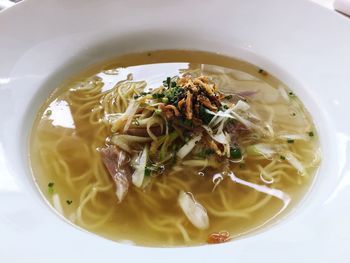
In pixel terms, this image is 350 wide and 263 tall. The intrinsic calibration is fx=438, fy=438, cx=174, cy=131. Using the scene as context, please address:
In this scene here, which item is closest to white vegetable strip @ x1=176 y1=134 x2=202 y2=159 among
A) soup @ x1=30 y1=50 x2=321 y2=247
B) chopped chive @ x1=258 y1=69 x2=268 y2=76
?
soup @ x1=30 y1=50 x2=321 y2=247

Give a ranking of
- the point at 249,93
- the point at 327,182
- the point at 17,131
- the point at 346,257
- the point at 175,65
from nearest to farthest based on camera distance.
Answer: the point at 346,257 < the point at 327,182 < the point at 17,131 < the point at 249,93 < the point at 175,65

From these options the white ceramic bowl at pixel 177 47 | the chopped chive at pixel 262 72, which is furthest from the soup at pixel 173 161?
the chopped chive at pixel 262 72

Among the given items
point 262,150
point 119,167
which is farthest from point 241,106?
point 119,167

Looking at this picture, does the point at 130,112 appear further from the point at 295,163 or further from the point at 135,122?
the point at 295,163

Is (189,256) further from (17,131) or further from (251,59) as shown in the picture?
(251,59)

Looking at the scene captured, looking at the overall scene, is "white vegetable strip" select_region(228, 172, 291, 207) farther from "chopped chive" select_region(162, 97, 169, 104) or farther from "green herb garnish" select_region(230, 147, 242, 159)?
"chopped chive" select_region(162, 97, 169, 104)

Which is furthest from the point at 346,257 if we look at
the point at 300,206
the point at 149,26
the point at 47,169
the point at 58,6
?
the point at 58,6
